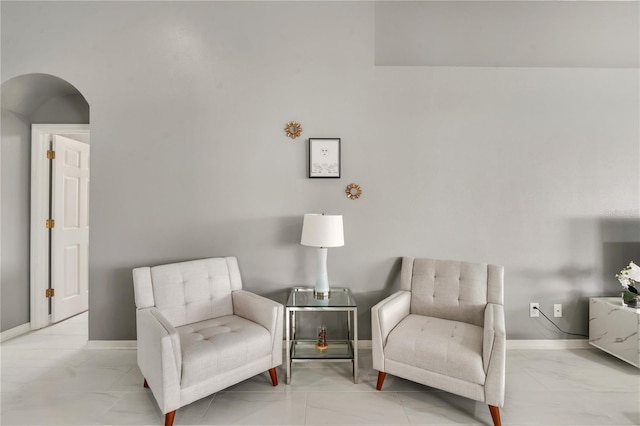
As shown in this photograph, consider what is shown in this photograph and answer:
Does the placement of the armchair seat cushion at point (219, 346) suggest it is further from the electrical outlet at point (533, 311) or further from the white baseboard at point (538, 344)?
the electrical outlet at point (533, 311)

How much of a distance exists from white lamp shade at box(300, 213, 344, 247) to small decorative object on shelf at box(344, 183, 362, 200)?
0.39 meters

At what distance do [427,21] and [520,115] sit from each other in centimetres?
113

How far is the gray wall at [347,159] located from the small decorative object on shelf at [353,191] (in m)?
0.06

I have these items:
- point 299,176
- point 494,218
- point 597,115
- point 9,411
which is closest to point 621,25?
point 597,115

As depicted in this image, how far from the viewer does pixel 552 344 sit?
2.73 meters

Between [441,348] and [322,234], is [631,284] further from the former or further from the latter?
[322,234]

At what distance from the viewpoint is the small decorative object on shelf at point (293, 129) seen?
2.71 meters

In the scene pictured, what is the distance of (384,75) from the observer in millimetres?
2732

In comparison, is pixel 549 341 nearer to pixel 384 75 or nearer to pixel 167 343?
pixel 384 75

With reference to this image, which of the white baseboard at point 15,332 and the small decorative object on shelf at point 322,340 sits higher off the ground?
the small decorative object on shelf at point 322,340

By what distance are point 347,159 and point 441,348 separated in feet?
5.21

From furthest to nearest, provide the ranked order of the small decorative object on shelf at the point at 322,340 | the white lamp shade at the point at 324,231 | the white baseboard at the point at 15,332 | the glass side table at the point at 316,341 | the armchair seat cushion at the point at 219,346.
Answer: the white baseboard at the point at 15,332 → the small decorative object on shelf at the point at 322,340 → the white lamp shade at the point at 324,231 → the glass side table at the point at 316,341 → the armchair seat cushion at the point at 219,346

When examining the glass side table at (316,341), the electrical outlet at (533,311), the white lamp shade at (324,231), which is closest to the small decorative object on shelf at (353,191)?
the white lamp shade at (324,231)

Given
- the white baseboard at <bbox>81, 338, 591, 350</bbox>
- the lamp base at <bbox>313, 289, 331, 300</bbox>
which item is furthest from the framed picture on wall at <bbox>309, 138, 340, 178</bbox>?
the white baseboard at <bbox>81, 338, 591, 350</bbox>
